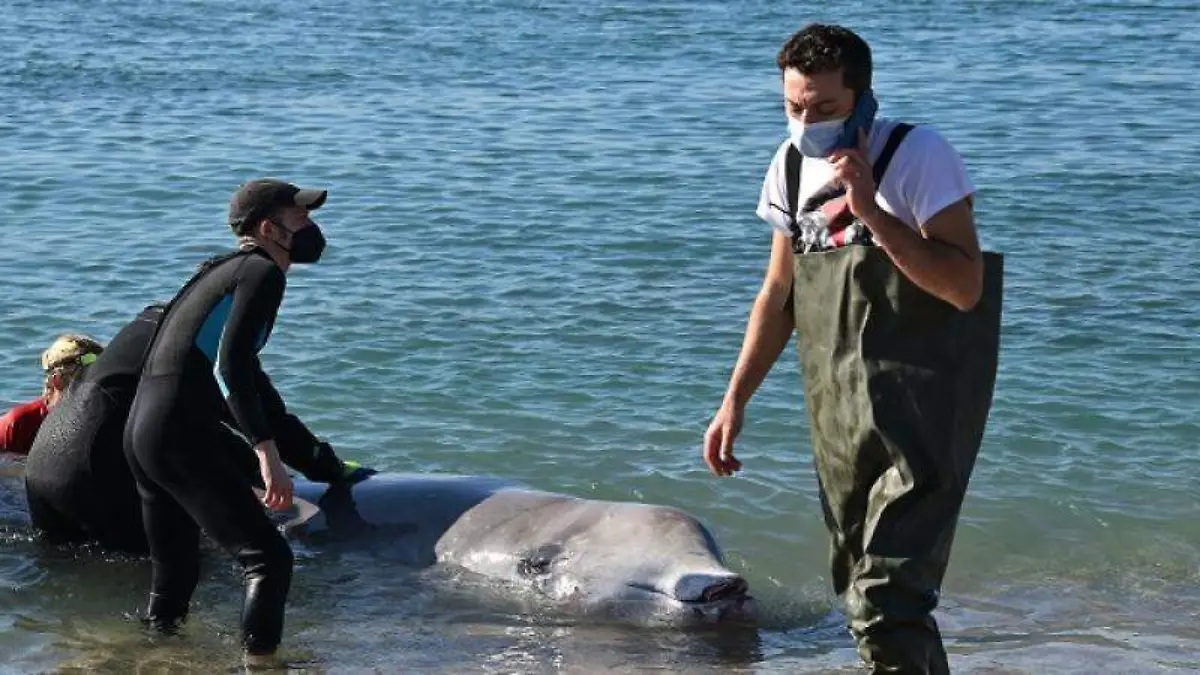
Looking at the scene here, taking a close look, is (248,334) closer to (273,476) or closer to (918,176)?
(273,476)

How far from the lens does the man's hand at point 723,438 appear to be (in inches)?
217

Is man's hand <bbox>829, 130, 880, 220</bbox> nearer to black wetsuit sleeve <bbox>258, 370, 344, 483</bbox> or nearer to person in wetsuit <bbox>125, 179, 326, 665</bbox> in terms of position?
person in wetsuit <bbox>125, 179, 326, 665</bbox>

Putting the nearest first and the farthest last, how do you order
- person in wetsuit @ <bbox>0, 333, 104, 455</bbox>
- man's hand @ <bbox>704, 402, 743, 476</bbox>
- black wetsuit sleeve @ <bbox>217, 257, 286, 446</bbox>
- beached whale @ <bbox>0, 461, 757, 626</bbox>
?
man's hand @ <bbox>704, 402, 743, 476</bbox>
black wetsuit sleeve @ <bbox>217, 257, 286, 446</bbox>
beached whale @ <bbox>0, 461, 757, 626</bbox>
person in wetsuit @ <bbox>0, 333, 104, 455</bbox>

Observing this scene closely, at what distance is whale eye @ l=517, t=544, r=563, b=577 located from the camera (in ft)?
25.2

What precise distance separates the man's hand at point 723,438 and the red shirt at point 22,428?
4204 mm

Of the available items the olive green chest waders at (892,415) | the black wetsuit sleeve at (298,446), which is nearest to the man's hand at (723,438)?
the olive green chest waders at (892,415)

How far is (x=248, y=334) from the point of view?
6.62 m

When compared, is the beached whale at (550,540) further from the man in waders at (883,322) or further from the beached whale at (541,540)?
the man in waders at (883,322)

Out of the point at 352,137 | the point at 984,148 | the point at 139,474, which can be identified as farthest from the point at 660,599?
the point at 352,137

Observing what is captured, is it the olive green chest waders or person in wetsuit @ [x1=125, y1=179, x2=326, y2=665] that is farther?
person in wetsuit @ [x1=125, y1=179, x2=326, y2=665]

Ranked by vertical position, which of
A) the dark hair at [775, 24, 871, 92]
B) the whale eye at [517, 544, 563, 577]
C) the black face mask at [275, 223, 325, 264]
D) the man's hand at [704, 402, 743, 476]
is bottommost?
the whale eye at [517, 544, 563, 577]

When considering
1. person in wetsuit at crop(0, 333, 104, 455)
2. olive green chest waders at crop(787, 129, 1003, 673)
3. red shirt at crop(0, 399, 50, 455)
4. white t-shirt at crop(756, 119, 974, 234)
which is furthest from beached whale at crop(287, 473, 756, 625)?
white t-shirt at crop(756, 119, 974, 234)

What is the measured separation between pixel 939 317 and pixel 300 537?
4.11 meters

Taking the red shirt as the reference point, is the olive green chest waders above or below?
above
